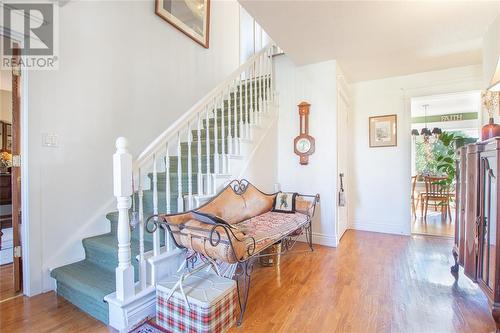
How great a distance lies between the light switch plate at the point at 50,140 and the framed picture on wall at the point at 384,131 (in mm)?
4177

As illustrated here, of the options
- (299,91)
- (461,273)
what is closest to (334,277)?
(461,273)

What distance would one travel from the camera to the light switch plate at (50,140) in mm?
2133

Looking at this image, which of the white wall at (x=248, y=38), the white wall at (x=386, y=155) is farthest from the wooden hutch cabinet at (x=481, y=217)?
the white wall at (x=248, y=38)

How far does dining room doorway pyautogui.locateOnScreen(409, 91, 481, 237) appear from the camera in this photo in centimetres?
453

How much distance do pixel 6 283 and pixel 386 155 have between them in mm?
4855

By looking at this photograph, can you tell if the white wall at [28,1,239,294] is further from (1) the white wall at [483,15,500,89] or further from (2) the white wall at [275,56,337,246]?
(1) the white wall at [483,15,500,89]

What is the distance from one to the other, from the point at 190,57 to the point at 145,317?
326 cm

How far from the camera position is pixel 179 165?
2.04 meters

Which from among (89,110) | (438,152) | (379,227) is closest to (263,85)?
(89,110)

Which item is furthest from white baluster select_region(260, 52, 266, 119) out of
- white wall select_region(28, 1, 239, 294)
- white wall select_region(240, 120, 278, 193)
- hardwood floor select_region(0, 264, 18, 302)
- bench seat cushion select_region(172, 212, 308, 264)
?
hardwood floor select_region(0, 264, 18, 302)

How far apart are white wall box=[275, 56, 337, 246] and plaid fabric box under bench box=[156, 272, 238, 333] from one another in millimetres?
2057

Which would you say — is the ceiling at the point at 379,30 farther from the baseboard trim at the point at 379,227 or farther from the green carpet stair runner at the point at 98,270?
the baseboard trim at the point at 379,227

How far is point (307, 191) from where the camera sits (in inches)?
140

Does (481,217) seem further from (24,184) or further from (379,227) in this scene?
(24,184)
